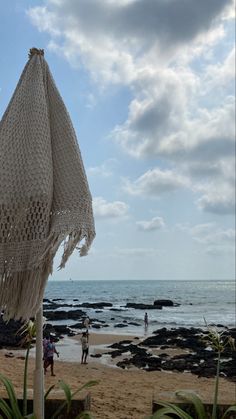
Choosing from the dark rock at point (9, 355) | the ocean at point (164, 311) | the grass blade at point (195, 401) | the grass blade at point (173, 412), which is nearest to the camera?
the grass blade at point (173, 412)

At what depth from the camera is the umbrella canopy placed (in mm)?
2674

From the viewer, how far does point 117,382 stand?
501 inches

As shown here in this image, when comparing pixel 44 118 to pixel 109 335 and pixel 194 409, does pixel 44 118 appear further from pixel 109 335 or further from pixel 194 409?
pixel 109 335

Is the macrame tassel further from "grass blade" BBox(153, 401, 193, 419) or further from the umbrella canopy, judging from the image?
"grass blade" BBox(153, 401, 193, 419)

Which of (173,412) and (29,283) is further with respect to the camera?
(173,412)

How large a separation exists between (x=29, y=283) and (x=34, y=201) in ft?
1.66

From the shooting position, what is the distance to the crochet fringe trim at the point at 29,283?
2643mm

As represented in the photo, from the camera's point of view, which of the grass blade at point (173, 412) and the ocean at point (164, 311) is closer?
the grass blade at point (173, 412)

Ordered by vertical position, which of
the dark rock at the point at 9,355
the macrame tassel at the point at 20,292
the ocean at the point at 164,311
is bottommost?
the dark rock at the point at 9,355

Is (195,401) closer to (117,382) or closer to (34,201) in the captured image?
(34,201)

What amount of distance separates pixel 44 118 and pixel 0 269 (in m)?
1.08

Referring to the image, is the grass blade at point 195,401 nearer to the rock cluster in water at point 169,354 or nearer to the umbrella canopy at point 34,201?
the umbrella canopy at point 34,201

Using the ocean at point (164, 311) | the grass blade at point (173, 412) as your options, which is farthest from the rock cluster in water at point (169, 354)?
the grass blade at point (173, 412)

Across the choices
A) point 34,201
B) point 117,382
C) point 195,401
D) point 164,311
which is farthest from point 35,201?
point 164,311
